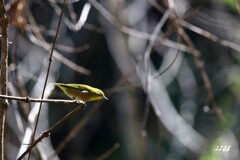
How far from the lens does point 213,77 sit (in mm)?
5242

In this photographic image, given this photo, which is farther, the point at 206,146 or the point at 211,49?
the point at 211,49

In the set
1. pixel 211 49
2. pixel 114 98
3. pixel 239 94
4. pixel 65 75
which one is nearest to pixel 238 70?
pixel 239 94

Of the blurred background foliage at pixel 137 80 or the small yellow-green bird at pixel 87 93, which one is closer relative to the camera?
the small yellow-green bird at pixel 87 93

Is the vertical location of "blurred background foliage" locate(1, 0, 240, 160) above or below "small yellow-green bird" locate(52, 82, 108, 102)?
above

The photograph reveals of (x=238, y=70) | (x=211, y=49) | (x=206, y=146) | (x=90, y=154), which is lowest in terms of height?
(x=206, y=146)

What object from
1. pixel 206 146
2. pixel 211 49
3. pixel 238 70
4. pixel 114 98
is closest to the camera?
pixel 206 146

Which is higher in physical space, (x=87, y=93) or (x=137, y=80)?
(x=137, y=80)

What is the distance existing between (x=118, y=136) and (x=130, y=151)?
180mm

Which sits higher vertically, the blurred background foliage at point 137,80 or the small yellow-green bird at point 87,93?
the blurred background foliage at point 137,80

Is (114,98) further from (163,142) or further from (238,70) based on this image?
(238,70)

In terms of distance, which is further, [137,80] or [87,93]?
[137,80]

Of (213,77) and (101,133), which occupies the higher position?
(213,77)

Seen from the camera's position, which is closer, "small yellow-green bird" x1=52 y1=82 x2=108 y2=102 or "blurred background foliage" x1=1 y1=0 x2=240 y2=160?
"small yellow-green bird" x1=52 y1=82 x2=108 y2=102

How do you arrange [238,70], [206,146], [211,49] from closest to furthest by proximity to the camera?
[206,146] → [238,70] → [211,49]
